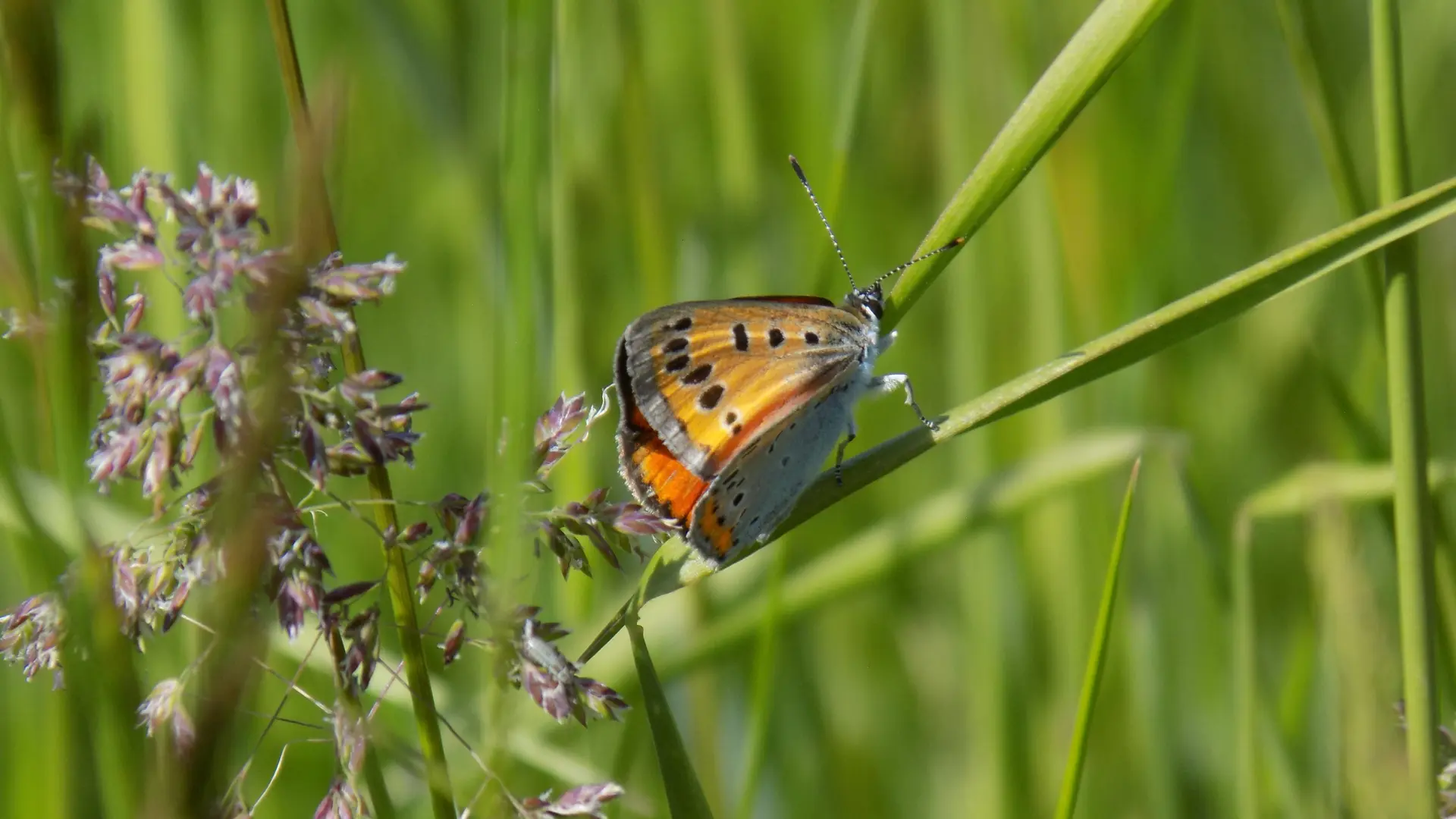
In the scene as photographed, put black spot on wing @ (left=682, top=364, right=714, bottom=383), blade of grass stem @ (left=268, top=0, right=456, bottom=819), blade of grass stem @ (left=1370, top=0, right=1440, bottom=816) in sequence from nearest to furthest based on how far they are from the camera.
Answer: blade of grass stem @ (left=268, top=0, right=456, bottom=819), blade of grass stem @ (left=1370, top=0, right=1440, bottom=816), black spot on wing @ (left=682, top=364, right=714, bottom=383)

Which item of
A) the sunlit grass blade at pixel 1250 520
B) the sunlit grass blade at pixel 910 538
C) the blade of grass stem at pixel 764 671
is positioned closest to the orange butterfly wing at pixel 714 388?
the blade of grass stem at pixel 764 671

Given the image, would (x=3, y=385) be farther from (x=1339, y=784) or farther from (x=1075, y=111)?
(x=1339, y=784)

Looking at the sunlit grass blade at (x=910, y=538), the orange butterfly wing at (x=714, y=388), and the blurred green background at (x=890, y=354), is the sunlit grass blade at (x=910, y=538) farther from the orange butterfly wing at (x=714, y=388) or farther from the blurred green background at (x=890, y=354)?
the orange butterfly wing at (x=714, y=388)

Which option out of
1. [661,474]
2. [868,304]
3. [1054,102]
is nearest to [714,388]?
[661,474]

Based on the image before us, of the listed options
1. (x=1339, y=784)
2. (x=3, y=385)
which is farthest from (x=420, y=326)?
(x=1339, y=784)

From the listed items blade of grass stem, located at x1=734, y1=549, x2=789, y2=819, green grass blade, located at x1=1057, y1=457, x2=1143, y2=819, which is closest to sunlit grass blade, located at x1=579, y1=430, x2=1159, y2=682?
blade of grass stem, located at x1=734, y1=549, x2=789, y2=819

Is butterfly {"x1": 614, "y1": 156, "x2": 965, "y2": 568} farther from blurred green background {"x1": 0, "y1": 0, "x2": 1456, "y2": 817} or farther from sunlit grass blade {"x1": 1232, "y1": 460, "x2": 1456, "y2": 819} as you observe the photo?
sunlit grass blade {"x1": 1232, "y1": 460, "x2": 1456, "y2": 819}
